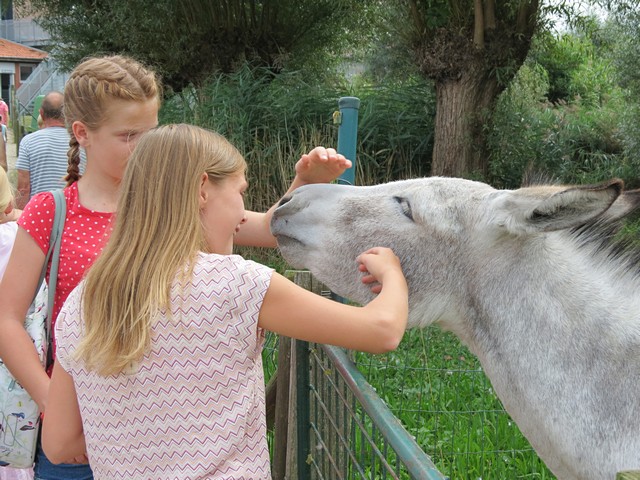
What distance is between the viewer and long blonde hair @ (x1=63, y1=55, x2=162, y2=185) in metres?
2.11

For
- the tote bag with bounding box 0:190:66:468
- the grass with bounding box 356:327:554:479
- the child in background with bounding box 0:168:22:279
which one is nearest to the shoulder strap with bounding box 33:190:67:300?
the tote bag with bounding box 0:190:66:468

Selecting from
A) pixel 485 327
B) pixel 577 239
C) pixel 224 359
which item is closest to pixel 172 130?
pixel 224 359

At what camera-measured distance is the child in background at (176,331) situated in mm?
1616

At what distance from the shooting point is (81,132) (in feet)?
7.12

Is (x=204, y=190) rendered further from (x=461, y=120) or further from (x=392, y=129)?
(x=392, y=129)

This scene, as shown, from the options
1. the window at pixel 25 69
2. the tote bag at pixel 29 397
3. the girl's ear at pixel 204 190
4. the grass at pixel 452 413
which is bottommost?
the window at pixel 25 69

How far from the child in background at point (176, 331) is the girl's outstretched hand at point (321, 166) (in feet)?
2.09

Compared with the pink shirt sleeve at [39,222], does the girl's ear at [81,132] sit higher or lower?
higher

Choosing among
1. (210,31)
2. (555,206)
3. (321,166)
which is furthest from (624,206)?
(210,31)

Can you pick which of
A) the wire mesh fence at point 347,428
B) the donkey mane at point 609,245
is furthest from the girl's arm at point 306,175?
the donkey mane at point 609,245

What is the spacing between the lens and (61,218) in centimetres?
208

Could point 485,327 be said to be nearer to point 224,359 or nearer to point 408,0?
point 224,359

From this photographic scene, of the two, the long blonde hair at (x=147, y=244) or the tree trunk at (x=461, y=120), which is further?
the tree trunk at (x=461, y=120)

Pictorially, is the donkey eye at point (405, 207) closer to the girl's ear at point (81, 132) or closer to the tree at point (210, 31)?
the girl's ear at point (81, 132)
